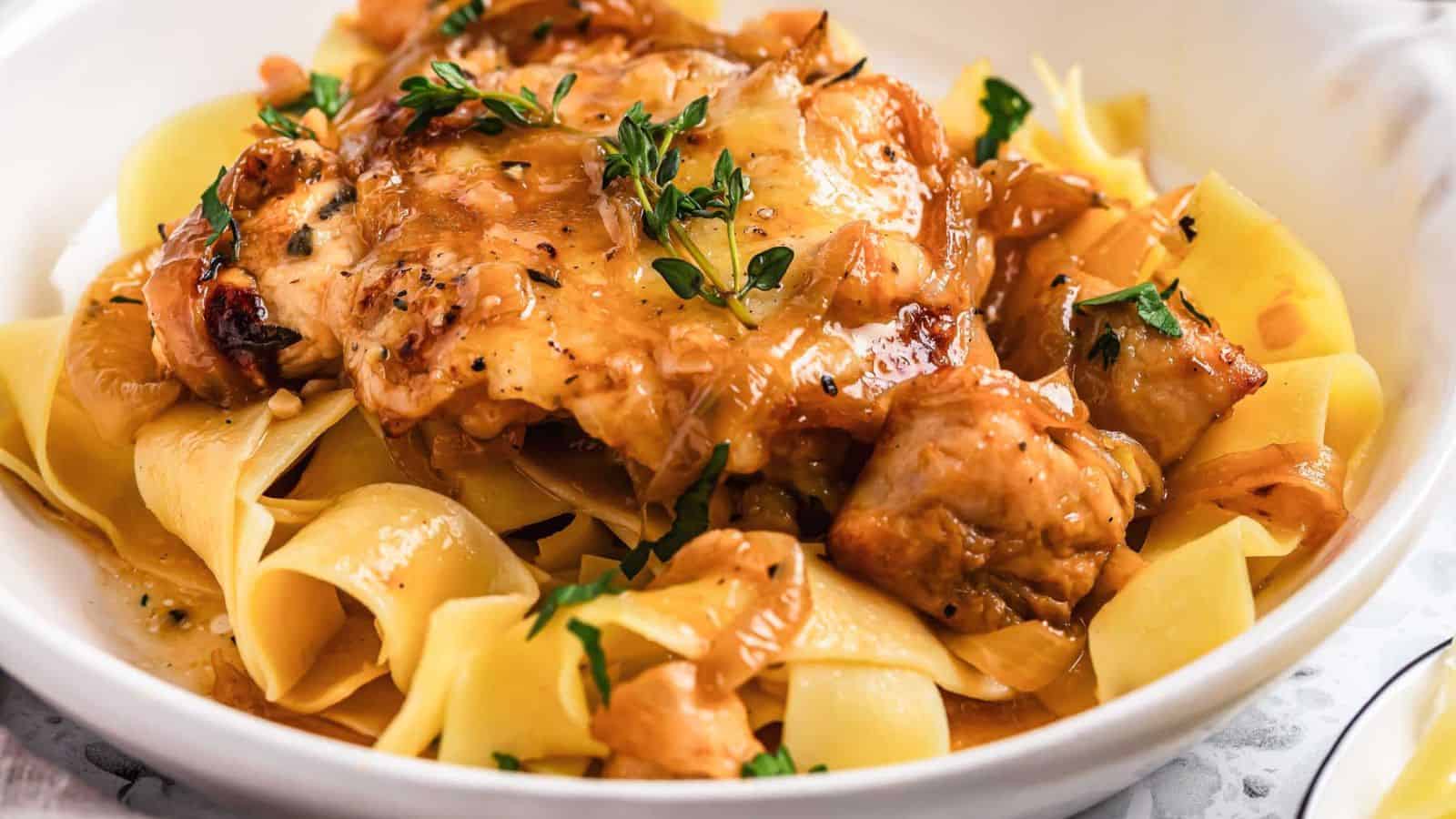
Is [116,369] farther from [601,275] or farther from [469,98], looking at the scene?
[601,275]

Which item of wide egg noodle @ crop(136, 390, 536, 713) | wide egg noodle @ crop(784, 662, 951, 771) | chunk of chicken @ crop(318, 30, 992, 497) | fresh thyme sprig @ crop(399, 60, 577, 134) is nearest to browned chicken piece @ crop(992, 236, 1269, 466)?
chunk of chicken @ crop(318, 30, 992, 497)

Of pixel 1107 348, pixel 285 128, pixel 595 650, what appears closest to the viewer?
pixel 595 650

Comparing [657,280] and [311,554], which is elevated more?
[657,280]

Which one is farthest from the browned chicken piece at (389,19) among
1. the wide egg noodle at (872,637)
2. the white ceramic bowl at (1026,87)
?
the wide egg noodle at (872,637)

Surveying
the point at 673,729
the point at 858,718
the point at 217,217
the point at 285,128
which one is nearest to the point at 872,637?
the point at 858,718

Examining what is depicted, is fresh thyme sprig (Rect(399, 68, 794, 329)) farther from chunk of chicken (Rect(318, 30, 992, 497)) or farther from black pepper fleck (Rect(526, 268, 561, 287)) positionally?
black pepper fleck (Rect(526, 268, 561, 287))

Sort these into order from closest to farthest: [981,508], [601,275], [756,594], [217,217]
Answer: [756,594] → [981,508] → [601,275] → [217,217]

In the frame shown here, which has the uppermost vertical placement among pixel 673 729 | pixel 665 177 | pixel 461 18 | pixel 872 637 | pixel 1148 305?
pixel 665 177
